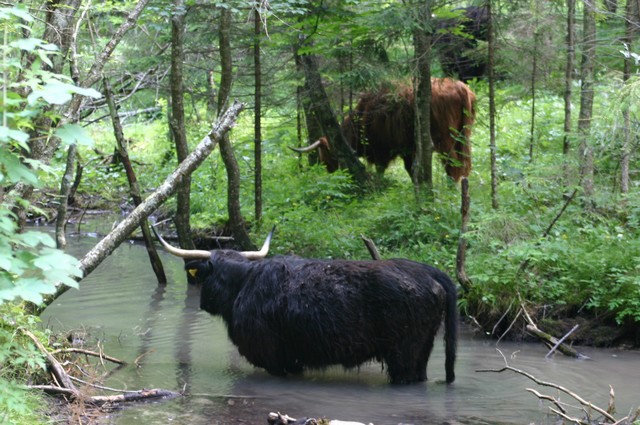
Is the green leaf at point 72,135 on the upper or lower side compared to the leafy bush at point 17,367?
upper

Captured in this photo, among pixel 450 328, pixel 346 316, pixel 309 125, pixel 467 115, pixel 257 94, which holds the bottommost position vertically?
pixel 450 328

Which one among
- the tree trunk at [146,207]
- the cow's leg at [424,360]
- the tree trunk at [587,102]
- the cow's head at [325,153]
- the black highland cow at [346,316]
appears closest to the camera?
the tree trunk at [146,207]

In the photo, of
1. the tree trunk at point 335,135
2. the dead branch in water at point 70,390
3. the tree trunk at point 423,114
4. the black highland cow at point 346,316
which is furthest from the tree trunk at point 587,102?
the dead branch in water at point 70,390

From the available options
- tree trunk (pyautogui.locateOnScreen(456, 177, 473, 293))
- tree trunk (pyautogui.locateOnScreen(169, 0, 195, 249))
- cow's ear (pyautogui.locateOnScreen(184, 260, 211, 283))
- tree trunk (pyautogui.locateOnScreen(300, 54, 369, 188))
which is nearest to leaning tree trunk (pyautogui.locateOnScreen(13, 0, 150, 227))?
cow's ear (pyautogui.locateOnScreen(184, 260, 211, 283))

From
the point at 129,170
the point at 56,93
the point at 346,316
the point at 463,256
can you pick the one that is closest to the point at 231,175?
the point at 129,170

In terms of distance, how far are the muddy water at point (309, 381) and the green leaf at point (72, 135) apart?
3398 millimetres

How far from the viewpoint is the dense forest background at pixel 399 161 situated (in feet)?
29.4

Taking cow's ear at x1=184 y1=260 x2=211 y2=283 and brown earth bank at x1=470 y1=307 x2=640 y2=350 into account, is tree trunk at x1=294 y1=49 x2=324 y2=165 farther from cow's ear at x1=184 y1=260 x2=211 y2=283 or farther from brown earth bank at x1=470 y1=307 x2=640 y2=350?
brown earth bank at x1=470 y1=307 x2=640 y2=350

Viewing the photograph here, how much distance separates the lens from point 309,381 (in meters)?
7.94

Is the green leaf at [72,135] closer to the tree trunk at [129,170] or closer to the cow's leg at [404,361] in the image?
the cow's leg at [404,361]

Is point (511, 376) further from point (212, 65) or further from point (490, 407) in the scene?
point (212, 65)

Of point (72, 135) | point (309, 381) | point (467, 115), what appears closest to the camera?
point (72, 135)

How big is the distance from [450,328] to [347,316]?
3.55 ft

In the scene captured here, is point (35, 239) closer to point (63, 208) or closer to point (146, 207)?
point (146, 207)
